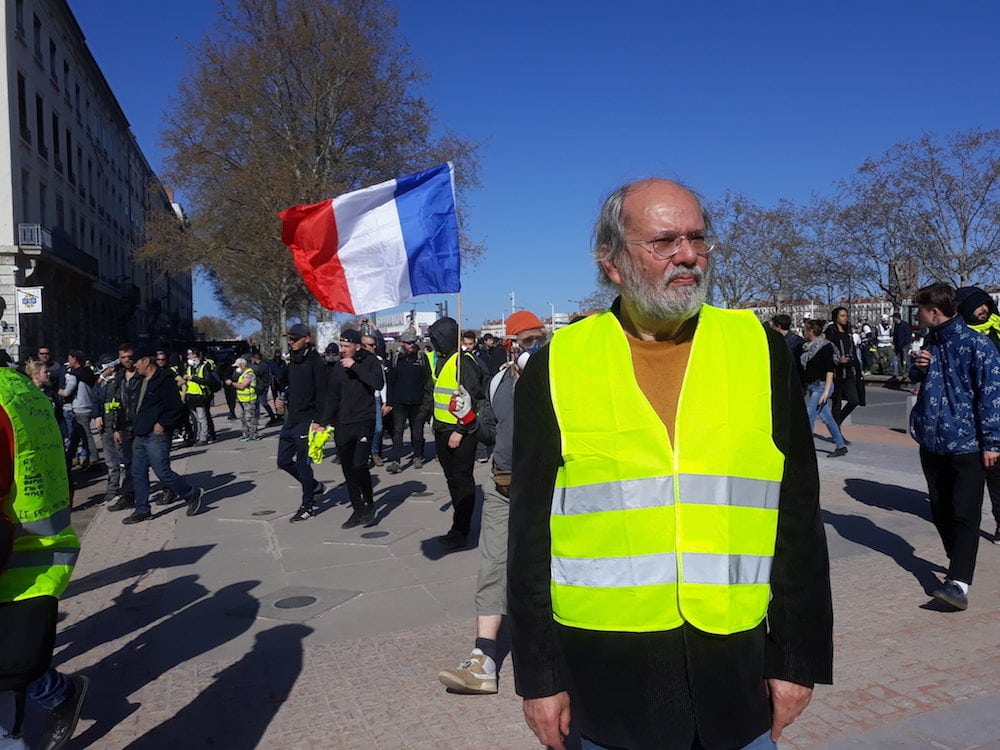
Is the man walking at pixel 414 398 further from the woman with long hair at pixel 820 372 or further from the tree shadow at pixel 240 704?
the tree shadow at pixel 240 704

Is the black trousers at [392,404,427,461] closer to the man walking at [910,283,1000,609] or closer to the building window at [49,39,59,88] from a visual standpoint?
the man walking at [910,283,1000,609]

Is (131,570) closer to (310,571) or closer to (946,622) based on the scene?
(310,571)

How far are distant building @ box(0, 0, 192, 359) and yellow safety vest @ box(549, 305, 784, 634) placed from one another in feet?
54.7

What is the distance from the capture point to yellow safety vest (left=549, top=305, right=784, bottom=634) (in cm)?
185

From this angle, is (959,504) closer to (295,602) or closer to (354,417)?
(295,602)

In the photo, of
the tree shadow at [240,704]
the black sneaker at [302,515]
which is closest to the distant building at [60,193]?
the black sneaker at [302,515]

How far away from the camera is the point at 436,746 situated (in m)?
3.54

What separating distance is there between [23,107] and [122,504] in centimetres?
2946

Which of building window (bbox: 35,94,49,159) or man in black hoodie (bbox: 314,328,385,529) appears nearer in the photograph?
Result: man in black hoodie (bbox: 314,328,385,529)

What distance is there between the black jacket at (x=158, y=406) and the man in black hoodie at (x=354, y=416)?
6.06 feet

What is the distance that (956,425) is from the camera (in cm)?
510

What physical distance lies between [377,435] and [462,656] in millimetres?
8832

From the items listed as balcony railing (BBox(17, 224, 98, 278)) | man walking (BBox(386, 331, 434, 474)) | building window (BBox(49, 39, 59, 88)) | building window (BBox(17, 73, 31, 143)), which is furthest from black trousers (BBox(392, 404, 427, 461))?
building window (BBox(49, 39, 59, 88))

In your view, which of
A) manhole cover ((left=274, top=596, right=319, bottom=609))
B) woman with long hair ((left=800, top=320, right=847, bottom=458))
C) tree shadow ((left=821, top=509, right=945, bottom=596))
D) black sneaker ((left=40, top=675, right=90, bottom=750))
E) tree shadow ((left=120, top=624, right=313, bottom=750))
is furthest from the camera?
woman with long hair ((left=800, top=320, right=847, bottom=458))
